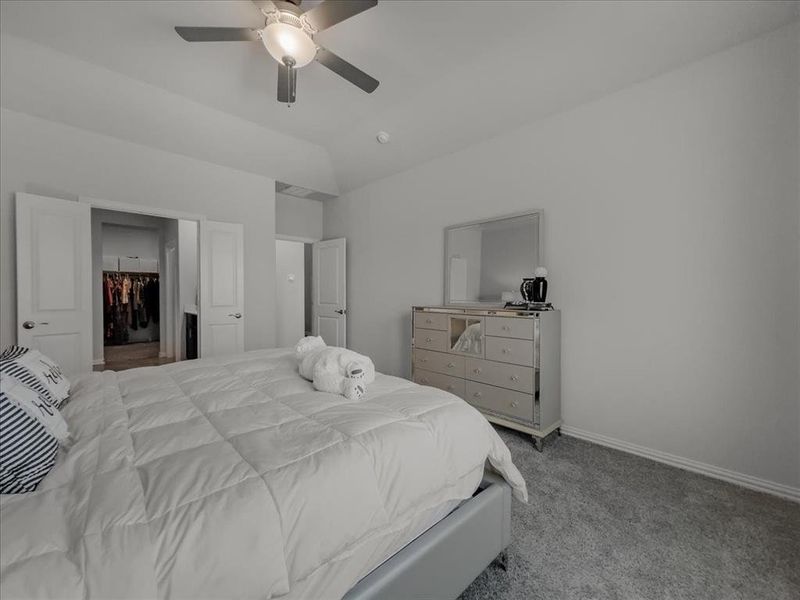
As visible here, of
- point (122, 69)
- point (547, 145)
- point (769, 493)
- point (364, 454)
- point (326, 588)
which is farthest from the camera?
point (547, 145)

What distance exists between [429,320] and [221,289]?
243 centimetres

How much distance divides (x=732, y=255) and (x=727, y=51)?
1291mm

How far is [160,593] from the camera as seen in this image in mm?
681

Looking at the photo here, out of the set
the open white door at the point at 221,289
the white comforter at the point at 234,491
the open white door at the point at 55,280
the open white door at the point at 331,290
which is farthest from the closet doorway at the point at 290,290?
the white comforter at the point at 234,491

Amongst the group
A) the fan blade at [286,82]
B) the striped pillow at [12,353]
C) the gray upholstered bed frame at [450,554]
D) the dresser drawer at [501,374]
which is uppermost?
the fan blade at [286,82]

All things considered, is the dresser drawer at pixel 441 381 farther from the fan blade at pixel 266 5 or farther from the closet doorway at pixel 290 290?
the closet doorway at pixel 290 290

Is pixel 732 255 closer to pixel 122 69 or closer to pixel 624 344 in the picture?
pixel 624 344

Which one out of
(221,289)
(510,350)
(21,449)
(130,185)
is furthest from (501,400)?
(130,185)

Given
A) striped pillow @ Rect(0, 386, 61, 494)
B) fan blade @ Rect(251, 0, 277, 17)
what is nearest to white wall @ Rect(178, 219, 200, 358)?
fan blade @ Rect(251, 0, 277, 17)

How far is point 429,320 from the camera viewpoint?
3338 mm

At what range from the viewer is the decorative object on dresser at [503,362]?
8.55 feet

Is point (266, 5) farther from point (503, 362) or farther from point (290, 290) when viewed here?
point (290, 290)

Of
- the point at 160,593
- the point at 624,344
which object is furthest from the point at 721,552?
the point at 160,593

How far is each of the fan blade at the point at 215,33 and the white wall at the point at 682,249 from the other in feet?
7.33
